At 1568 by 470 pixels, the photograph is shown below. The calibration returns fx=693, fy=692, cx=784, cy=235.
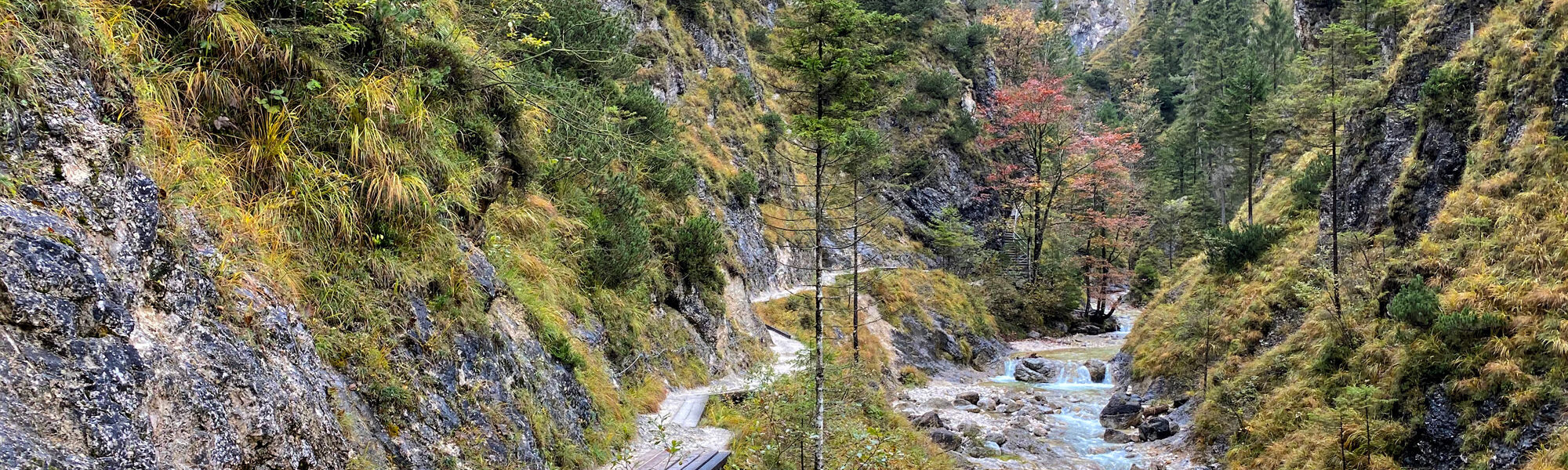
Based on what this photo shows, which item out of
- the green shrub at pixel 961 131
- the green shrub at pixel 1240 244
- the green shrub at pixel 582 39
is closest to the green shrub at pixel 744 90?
the green shrub at pixel 582 39

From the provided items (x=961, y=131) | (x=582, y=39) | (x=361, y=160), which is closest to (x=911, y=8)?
(x=961, y=131)

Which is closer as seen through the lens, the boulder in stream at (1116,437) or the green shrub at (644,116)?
the green shrub at (644,116)

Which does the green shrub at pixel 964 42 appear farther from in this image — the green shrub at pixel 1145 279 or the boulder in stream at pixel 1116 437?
the boulder in stream at pixel 1116 437

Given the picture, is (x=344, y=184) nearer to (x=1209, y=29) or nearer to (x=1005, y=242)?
(x=1005, y=242)

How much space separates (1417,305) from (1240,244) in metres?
8.30

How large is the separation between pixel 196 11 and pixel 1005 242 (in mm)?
33244

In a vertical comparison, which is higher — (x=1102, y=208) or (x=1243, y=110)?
(x=1243, y=110)

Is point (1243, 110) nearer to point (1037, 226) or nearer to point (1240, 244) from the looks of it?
point (1037, 226)

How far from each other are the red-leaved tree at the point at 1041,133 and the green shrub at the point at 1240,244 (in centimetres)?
1146

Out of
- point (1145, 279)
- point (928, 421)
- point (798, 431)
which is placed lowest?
point (1145, 279)

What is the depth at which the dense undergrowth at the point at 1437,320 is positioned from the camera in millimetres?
9828

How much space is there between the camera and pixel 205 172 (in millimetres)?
4801

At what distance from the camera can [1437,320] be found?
35.6 feet

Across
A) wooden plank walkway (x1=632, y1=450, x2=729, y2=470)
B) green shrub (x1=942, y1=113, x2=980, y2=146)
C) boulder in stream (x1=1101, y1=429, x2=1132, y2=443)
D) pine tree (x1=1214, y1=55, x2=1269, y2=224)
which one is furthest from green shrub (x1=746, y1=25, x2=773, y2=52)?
wooden plank walkway (x1=632, y1=450, x2=729, y2=470)
